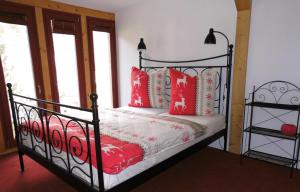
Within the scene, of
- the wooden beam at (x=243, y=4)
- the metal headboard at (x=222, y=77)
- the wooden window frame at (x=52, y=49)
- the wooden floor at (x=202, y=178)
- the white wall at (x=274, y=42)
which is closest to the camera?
the wooden floor at (x=202, y=178)

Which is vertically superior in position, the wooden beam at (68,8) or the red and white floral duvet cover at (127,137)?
the wooden beam at (68,8)

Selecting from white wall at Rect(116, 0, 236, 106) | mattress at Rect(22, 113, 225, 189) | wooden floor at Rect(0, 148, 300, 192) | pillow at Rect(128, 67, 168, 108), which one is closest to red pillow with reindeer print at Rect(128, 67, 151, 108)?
pillow at Rect(128, 67, 168, 108)

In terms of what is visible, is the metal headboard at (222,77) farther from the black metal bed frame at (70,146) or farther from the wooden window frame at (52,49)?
the wooden window frame at (52,49)

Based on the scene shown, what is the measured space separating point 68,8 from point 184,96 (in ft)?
7.79

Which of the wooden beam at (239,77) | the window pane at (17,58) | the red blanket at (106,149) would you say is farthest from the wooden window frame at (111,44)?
the wooden beam at (239,77)

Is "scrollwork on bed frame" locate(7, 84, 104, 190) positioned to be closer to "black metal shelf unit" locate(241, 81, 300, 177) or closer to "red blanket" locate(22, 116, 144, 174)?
"red blanket" locate(22, 116, 144, 174)

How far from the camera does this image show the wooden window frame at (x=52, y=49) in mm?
3098

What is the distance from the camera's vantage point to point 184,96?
2.49 metres

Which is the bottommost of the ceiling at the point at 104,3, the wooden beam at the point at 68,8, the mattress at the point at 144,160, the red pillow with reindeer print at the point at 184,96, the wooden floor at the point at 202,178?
the wooden floor at the point at 202,178

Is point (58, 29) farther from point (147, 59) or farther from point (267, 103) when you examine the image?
point (267, 103)

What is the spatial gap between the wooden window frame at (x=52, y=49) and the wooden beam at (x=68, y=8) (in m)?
0.06

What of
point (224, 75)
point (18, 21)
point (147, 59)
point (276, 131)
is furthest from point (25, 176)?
point (276, 131)

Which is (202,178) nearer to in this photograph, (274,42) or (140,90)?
(140,90)

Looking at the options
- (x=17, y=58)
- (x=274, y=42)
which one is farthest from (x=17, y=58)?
(x=274, y=42)
